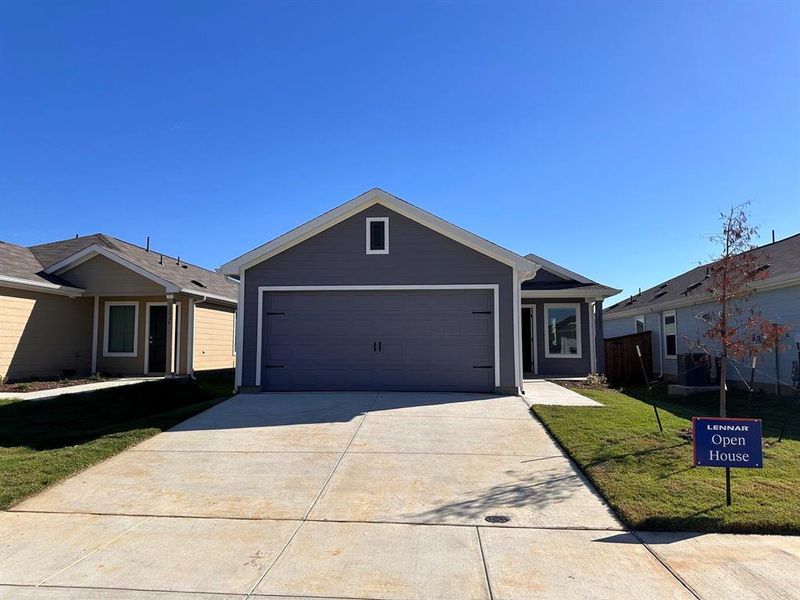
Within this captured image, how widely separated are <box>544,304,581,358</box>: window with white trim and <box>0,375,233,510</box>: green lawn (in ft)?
32.9

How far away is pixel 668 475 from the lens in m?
6.05

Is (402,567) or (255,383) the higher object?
(255,383)

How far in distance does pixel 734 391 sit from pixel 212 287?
16.9 metres

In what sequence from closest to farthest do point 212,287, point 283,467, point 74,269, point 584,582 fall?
point 584,582 → point 283,467 → point 74,269 → point 212,287

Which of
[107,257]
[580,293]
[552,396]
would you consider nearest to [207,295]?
[107,257]

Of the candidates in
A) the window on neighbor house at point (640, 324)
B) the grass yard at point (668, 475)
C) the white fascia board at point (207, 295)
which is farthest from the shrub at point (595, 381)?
the white fascia board at point (207, 295)

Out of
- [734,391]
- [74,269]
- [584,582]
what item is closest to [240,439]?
[584,582]

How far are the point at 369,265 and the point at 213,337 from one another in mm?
8113

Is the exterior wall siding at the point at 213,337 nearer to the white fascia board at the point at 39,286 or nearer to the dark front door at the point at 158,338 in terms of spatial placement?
the dark front door at the point at 158,338

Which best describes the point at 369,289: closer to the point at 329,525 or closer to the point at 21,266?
the point at 329,525

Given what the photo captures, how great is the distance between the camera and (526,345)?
17000 millimetres

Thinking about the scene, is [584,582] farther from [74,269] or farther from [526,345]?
[74,269]

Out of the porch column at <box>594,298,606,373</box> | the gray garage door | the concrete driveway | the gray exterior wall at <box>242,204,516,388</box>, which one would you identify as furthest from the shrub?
the concrete driveway

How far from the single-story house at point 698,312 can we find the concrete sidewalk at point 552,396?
2.37 metres
